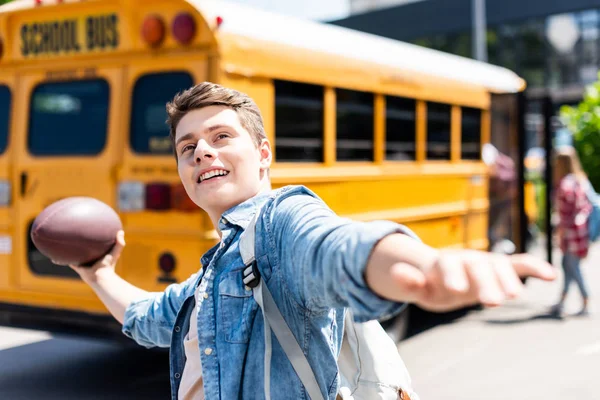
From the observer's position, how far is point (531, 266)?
109cm

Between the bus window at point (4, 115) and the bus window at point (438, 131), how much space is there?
350 centimetres

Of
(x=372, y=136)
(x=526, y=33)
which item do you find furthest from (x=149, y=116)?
(x=526, y=33)

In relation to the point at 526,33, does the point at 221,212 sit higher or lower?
lower

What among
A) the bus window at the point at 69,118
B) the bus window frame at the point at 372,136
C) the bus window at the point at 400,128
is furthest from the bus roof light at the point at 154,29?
the bus window at the point at 400,128

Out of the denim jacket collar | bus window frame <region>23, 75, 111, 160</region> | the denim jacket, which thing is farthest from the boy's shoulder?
bus window frame <region>23, 75, 111, 160</region>

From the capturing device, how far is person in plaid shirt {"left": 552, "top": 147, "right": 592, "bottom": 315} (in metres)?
7.64

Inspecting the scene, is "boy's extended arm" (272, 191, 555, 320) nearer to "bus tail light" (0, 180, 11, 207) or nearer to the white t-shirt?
the white t-shirt

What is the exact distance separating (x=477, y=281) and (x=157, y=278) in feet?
13.2

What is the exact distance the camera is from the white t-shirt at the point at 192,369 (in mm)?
1730

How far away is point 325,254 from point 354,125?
4827mm

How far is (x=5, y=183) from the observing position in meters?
5.59

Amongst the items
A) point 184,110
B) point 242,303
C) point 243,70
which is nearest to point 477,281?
point 242,303

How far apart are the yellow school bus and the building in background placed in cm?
2410

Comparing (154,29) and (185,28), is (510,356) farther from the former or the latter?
(154,29)
